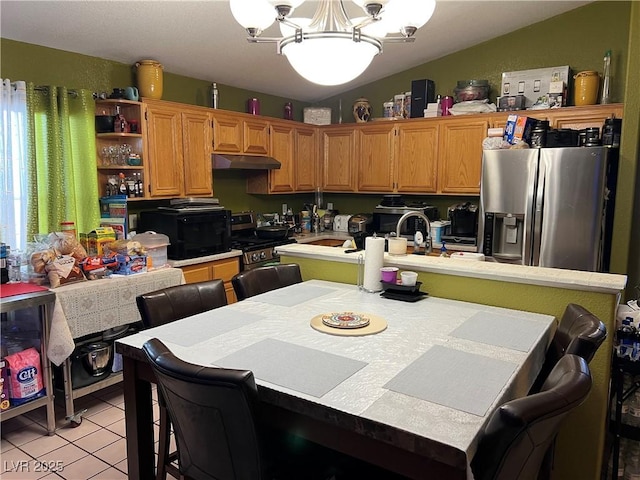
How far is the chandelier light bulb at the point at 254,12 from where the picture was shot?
169 centimetres

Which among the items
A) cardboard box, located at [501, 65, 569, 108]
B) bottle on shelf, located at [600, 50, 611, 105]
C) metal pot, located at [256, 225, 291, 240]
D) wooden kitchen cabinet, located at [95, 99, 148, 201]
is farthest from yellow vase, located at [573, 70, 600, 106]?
wooden kitchen cabinet, located at [95, 99, 148, 201]

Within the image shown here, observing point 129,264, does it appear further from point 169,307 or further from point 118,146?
point 169,307

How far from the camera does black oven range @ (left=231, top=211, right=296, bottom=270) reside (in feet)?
13.7

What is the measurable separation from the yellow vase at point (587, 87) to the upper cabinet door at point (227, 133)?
296cm

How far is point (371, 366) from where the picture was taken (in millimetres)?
1480

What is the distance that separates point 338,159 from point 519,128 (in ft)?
6.69

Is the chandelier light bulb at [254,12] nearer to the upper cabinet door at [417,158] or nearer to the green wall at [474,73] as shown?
the green wall at [474,73]

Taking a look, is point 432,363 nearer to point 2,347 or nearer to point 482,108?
point 2,347

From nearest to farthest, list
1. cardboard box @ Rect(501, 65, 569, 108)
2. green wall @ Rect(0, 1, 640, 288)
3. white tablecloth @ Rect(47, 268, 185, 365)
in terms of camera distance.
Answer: white tablecloth @ Rect(47, 268, 185, 365) → green wall @ Rect(0, 1, 640, 288) → cardboard box @ Rect(501, 65, 569, 108)

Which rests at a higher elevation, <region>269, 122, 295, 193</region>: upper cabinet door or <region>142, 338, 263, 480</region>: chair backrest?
<region>269, 122, 295, 193</region>: upper cabinet door

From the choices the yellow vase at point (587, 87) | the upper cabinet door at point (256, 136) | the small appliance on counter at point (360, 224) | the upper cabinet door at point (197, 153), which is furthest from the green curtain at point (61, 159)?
the yellow vase at point (587, 87)

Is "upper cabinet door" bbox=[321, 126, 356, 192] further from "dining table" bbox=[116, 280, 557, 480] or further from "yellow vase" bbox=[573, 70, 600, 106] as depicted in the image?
"dining table" bbox=[116, 280, 557, 480]

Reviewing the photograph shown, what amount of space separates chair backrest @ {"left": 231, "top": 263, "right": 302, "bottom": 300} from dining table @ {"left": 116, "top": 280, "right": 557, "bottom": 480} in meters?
0.18

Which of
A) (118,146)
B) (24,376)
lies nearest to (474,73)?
(118,146)
